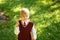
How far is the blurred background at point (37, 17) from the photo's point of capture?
648cm

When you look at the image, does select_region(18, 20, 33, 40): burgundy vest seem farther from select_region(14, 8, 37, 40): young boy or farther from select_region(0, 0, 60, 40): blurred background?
select_region(0, 0, 60, 40): blurred background

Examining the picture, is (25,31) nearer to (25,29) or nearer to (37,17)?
(25,29)

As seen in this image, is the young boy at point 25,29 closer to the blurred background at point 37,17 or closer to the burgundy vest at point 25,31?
the burgundy vest at point 25,31

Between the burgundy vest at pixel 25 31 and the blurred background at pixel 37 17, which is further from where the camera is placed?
the blurred background at pixel 37 17

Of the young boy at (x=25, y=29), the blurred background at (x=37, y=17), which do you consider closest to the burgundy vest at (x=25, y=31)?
the young boy at (x=25, y=29)

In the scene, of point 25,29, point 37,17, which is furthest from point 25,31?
point 37,17

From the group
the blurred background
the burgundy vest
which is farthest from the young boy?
the blurred background

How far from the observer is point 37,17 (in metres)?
7.41

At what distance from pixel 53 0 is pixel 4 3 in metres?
1.83

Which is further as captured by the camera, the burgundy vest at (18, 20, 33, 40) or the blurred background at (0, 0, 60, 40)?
the blurred background at (0, 0, 60, 40)

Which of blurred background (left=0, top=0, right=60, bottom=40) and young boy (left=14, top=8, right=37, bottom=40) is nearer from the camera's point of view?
young boy (left=14, top=8, right=37, bottom=40)

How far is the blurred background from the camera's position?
6480 millimetres

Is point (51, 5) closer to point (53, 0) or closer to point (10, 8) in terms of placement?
point (53, 0)

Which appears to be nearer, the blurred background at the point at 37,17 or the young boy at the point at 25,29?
the young boy at the point at 25,29
